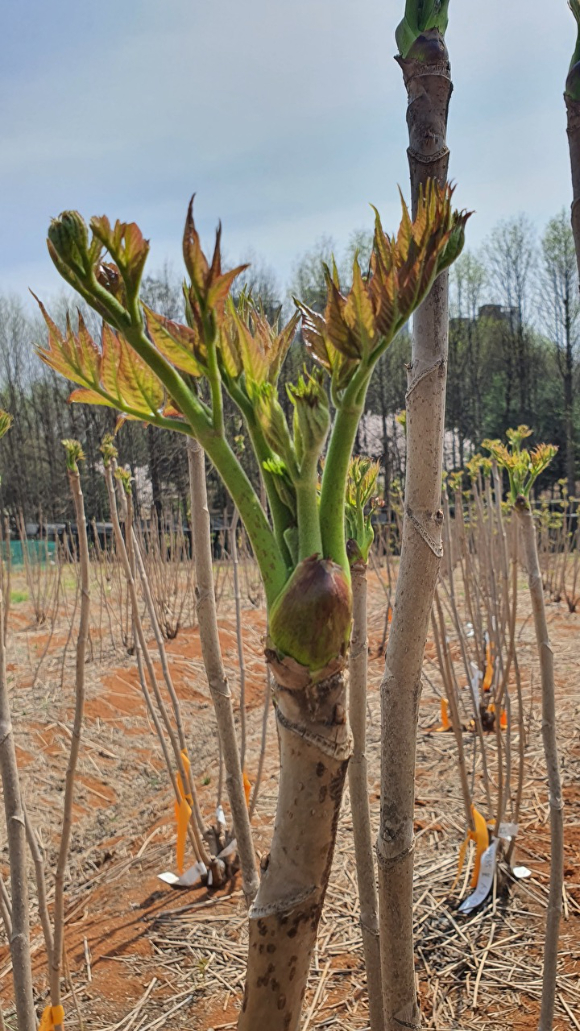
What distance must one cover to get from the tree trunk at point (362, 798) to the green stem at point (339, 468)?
19.8 inches

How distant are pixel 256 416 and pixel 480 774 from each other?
2.90 m

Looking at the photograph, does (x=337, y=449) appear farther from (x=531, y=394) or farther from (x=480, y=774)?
Answer: (x=531, y=394)

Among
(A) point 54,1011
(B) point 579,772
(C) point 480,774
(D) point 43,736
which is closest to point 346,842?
(C) point 480,774

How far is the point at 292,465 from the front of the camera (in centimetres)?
42

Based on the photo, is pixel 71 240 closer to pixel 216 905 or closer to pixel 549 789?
pixel 549 789

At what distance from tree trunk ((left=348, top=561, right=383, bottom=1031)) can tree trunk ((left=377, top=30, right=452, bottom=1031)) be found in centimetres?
22

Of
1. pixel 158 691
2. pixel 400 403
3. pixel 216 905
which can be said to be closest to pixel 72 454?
pixel 158 691

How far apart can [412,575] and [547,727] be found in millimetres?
795

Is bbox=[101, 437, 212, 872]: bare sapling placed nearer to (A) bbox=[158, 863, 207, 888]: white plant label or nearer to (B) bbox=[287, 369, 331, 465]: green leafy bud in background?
(A) bbox=[158, 863, 207, 888]: white plant label

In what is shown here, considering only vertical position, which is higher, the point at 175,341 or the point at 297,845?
the point at 175,341

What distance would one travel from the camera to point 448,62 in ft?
2.20

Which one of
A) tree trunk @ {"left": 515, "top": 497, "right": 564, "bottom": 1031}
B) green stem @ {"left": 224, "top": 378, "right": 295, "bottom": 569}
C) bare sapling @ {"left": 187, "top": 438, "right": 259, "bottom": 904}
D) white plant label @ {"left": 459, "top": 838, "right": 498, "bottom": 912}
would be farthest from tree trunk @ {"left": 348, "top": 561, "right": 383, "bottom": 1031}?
white plant label @ {"left": 459, "top": 838, "right": 498, "bottom": 912}

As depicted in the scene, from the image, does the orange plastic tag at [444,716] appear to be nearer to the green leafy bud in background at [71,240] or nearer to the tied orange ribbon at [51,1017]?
the tied orange ribbon at [51,1017]

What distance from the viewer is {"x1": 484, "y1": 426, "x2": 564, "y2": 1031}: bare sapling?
1185mm
